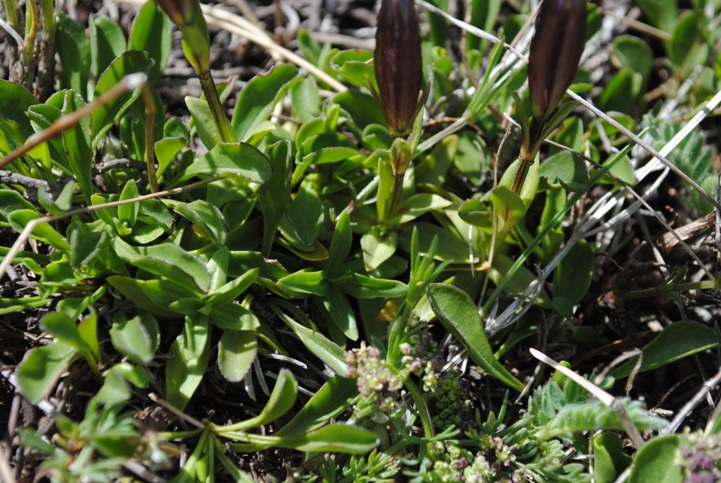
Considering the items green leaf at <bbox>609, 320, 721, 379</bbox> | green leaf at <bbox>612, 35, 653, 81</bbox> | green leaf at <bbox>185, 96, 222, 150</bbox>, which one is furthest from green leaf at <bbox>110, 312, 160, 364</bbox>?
green leaf at <bbox>612, 35, 653, 81</bbox>

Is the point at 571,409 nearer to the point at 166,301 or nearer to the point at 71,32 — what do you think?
the point at 166,301

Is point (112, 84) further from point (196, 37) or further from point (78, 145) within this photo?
point (196, 37)

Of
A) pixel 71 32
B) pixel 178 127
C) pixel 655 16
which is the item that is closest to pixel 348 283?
pixel 178 127

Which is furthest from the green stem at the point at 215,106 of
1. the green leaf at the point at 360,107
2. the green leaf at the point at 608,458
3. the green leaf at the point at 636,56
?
the green leaf at the point at 636,56

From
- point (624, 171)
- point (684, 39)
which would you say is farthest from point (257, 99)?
point (684, 39)

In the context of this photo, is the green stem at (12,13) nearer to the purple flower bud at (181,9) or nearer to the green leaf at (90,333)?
the purple flower bud at (181,9)

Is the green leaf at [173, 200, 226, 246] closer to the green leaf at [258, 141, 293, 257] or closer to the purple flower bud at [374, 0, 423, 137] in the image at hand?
the green leaf at [258, 141, 293, 257]

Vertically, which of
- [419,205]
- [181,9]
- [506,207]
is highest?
[181,9]

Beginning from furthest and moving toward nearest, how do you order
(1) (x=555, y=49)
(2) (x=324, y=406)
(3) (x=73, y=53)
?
(3) (x=73, y=53) < (2) (x=324, y=406) < (1) (x=555, y=49)
